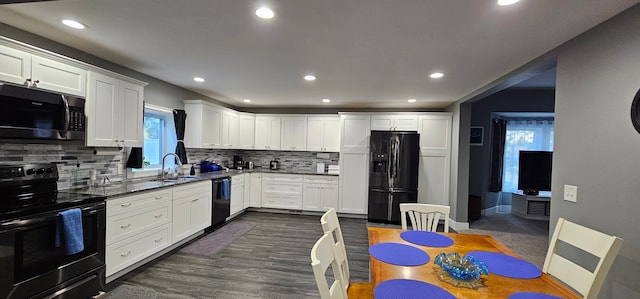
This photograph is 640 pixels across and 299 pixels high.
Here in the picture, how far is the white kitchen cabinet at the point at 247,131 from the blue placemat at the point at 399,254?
4637 millimetres

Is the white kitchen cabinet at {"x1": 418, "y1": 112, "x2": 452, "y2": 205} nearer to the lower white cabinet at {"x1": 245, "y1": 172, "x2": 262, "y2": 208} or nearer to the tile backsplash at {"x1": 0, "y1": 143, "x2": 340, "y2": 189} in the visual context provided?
the lower white cabinet at {"x1": 245, "y1": 172, "x2": 262, "y2": 208}

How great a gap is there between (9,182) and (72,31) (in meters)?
1.36

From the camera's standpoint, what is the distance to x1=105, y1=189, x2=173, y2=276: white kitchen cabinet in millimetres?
2643

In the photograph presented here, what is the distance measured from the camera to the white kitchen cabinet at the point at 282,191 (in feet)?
19.0

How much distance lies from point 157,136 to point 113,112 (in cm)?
136

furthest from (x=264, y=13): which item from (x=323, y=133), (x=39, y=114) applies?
(x=323, y=133)

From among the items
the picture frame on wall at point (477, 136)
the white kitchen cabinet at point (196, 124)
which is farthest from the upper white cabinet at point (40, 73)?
the picture frame on wall at point (477, 136)

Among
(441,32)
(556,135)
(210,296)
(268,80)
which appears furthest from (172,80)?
(556,135)

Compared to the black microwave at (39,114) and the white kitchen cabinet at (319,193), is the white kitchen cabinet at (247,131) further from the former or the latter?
the black microwave at (39,114)

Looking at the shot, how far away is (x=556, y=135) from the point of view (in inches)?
97.4

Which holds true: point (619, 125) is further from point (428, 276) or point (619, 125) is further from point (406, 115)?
point (406, 115)

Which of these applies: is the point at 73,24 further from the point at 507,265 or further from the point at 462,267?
the point at 507,265

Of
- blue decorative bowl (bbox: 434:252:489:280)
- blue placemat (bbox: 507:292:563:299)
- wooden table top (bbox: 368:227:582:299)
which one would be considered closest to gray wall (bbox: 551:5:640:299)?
wooden table top (bbox: 368:227:582:299)

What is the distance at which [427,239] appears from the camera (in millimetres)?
2102
